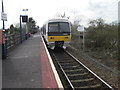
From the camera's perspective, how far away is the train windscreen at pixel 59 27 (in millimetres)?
17050

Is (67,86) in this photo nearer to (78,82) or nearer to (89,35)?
(78,82)

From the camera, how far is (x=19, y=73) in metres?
6.62

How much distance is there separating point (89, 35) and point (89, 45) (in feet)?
4.87

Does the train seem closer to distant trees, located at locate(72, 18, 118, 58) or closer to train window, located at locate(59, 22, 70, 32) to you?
train window, located at locate(59, 22, 70, 32)

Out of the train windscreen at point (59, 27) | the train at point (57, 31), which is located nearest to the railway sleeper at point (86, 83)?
the train at point (57, 31)

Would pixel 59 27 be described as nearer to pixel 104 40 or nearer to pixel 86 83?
pixel 104 40

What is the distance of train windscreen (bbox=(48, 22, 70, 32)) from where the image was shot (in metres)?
17.0

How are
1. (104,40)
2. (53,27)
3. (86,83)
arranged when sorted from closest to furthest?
1. (86,83)
2. (53,27)
3. (104,40)

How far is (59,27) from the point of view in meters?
17.1

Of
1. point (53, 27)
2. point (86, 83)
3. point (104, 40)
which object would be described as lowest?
point (86, 83)

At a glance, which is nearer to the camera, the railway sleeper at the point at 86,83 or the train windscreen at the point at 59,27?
the railway sleeper at the point at 86,83

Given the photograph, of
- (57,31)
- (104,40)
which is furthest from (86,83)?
(104,40)

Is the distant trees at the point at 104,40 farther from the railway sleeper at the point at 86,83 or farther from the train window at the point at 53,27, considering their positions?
the railway sleeper at the point at 86,83

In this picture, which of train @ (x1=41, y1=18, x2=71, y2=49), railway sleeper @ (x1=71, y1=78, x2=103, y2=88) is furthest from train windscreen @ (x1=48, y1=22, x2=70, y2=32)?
railway sleeper @ (x1=71, y1=78, x2=103, y2=88)
